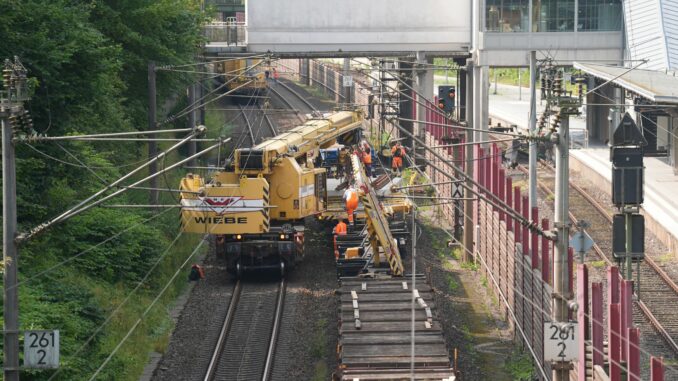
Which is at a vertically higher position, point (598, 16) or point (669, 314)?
point (598, 16)

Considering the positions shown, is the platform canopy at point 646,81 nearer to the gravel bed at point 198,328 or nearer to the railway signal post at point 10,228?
the gravel bed at point 198,328

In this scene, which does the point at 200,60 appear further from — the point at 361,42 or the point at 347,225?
the point at 347,225

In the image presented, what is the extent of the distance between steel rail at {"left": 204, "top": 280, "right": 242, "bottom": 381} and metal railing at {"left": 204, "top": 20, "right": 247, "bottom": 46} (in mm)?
17905

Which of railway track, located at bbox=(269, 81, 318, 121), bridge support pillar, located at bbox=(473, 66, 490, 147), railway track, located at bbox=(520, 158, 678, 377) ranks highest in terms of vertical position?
bridge support pillar, located at bbox=(473, 66, 490, 147)

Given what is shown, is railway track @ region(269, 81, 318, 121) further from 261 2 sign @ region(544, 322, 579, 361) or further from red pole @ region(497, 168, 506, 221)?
261 2 sign @ region(544, 322, 579, 361)

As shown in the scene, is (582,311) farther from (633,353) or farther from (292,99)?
(292,99)

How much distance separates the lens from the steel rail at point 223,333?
25078 millimetres

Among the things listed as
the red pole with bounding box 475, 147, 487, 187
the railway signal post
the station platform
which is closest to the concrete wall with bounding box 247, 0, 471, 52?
the station platform

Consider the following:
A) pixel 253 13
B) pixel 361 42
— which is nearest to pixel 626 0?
pixel 361 42

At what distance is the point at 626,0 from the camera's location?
47.0 m

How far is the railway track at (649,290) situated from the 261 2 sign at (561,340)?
637 cm

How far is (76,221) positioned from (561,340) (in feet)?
50.9

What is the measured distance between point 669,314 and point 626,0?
21.9 meters

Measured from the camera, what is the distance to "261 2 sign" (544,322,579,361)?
17375 millimetres
